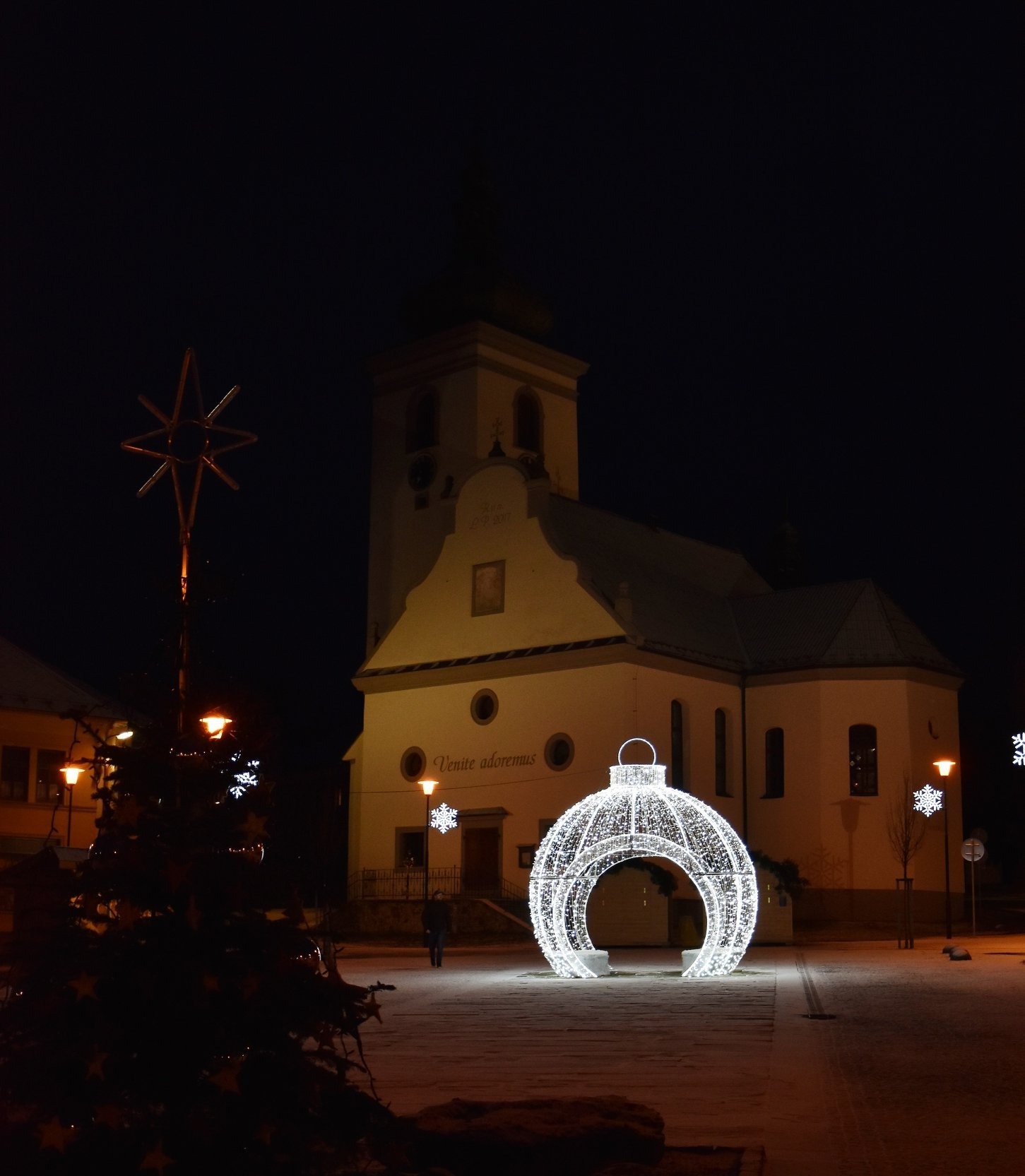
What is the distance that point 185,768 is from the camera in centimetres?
748

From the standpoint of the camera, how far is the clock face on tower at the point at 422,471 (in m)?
61.5

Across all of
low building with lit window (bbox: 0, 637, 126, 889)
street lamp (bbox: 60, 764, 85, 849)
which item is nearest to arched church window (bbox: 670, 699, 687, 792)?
low building with lit window (bbox: 0, 637, 126, 889)

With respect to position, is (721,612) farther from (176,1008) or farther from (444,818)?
(176,1008)

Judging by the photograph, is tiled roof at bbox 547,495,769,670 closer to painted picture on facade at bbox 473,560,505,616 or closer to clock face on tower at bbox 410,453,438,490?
painted picture on facade at bbox 473,560,505,616

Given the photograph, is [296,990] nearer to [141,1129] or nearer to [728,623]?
[141,1129]

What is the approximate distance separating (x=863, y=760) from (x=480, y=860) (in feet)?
41.1

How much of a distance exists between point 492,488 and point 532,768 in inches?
368

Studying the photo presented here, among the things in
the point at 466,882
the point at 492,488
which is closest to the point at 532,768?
the point at 466,882

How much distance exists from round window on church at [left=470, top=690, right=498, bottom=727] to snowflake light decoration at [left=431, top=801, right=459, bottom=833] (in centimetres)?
281

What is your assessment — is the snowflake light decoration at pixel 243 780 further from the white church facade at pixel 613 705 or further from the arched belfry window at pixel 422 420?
the arched belfry window at pixel 422 420

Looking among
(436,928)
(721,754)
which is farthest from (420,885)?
(436,928)

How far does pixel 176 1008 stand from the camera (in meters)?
6.92

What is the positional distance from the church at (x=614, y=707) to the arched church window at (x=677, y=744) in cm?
7

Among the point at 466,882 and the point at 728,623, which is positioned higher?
the point at 728,623
